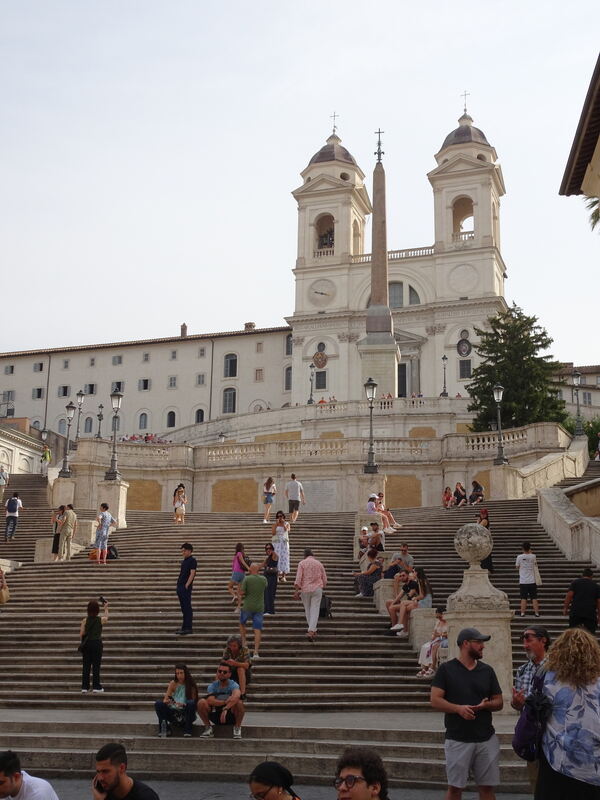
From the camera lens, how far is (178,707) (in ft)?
37.8

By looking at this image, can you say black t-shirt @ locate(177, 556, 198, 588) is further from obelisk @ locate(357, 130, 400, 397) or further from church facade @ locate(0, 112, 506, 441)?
church facade @ locate(0, 112, 506, 441)

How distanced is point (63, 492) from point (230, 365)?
53025mm

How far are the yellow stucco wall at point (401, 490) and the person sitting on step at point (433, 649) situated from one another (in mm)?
20778

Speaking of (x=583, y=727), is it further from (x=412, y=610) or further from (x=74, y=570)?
(x=74, y=570)

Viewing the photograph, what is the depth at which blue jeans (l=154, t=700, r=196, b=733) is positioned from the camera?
11.5m

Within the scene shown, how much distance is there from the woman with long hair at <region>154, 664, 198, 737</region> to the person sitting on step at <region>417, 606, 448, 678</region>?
400cm

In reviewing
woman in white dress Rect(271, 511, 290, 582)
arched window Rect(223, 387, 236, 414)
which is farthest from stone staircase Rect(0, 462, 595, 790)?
arched window Rect(223, 387, 236, 414)

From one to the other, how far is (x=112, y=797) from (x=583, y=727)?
8.93ft

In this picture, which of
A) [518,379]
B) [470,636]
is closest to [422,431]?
[518,379]

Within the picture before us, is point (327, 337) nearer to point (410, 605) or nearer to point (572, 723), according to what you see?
point (410, 605)

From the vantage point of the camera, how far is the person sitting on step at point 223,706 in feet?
37.2

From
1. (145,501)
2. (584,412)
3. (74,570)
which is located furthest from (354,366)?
(74,570)

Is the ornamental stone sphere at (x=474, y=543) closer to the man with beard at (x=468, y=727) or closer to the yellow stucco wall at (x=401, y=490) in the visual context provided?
the man with beard at (x=468, y=727)

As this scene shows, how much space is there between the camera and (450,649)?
42.8 ft
